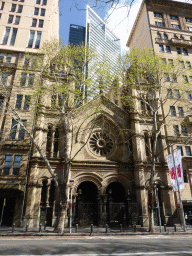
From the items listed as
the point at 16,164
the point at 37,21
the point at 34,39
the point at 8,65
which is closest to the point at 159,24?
the point at 37,21

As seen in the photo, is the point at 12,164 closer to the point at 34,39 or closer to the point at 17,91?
the point at 17,91

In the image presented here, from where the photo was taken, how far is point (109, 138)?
1041 inches

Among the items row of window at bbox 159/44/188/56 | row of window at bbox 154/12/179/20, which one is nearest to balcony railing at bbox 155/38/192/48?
row of window at bbox 159/44/188/56

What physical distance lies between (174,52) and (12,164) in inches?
1398

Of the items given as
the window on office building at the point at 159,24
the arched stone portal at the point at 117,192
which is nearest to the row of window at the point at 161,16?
the window on office building at the point at 159,24

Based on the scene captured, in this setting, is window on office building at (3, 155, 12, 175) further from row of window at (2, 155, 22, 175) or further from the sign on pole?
the sign on pole

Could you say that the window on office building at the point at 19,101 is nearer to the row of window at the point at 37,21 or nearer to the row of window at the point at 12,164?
the row of window at the point at 12,164

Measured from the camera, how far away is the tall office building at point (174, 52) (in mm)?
25484

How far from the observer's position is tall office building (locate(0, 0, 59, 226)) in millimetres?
19719

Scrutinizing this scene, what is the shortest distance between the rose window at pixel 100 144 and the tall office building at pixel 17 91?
8.55 m

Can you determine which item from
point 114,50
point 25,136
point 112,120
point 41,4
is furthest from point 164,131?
point 114,50

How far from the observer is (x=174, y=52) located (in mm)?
36000

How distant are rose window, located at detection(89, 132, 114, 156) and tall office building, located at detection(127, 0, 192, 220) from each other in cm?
519

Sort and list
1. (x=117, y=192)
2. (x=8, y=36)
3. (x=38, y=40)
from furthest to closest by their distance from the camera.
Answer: (x=38, y=40) < (x=8, y=36) < (x=117, y=192)
